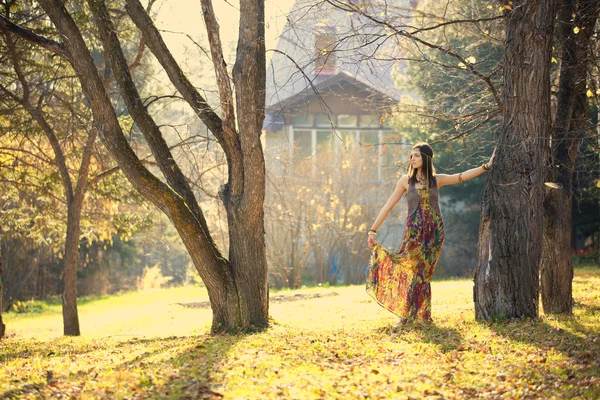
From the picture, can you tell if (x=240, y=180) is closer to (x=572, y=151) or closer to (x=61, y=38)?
(x=61, y=38)

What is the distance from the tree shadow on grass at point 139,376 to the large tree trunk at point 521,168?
3.19 m

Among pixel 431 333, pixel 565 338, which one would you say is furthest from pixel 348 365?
pixel 565 338

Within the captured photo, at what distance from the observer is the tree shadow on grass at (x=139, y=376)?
5801 mm

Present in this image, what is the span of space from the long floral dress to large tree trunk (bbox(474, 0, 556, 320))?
2.61 feet

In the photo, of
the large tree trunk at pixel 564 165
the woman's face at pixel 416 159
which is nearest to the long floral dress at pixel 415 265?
the woman's face at pixel 416 159

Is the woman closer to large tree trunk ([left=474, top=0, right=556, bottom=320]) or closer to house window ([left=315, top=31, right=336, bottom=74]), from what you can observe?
large tree trunk ([left=474, top=0, right=556, bottom=320])

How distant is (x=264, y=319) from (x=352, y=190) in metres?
15.1

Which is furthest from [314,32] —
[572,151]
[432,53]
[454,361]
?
[432,53]

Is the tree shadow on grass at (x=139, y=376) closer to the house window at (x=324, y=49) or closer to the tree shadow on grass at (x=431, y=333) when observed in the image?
the tree shadow on grass at (x=431, y=333)

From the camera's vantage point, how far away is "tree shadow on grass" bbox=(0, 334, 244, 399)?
5801 millimetres

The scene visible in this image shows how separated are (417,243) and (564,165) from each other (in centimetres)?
244

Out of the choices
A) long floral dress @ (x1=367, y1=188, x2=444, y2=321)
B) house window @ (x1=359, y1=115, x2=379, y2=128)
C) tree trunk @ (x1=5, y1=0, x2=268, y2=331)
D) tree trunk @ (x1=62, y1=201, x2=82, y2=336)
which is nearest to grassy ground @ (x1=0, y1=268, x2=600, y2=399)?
long floral dress @ (x1=367, y1=188, x2=444, y2=321)

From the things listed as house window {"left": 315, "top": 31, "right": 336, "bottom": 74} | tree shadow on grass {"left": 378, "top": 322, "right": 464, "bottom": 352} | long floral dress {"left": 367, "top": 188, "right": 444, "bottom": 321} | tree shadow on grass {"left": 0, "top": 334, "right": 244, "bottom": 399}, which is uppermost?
house window {"left": 315, "top": 31, "right": 336, "bottom": 74}

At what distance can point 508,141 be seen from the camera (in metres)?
8.48
